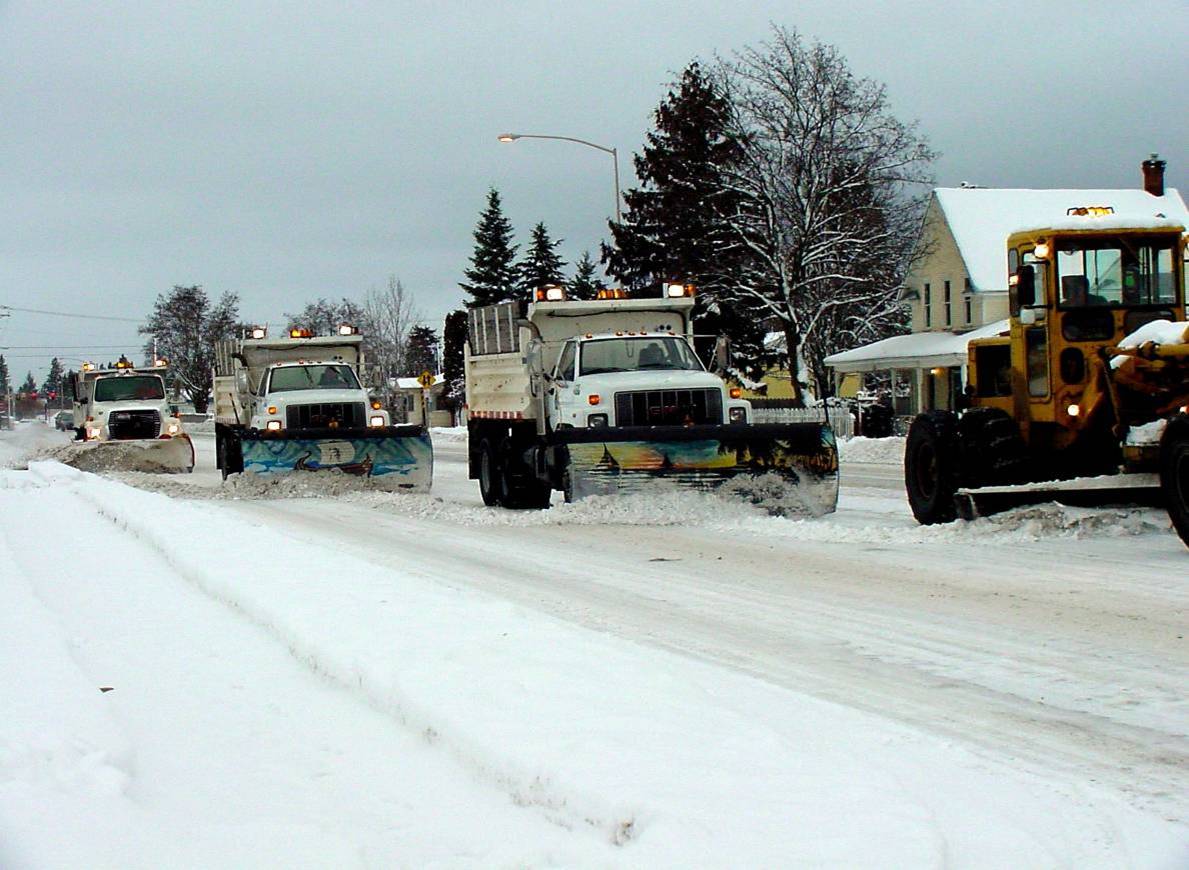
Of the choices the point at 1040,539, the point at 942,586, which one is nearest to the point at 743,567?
the point at 942,586

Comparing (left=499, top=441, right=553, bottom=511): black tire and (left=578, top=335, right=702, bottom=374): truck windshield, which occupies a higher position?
(left=578, top=335, right=702, bottom=374): truck windshield

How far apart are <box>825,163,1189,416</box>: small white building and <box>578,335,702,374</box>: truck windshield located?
98.2 feet

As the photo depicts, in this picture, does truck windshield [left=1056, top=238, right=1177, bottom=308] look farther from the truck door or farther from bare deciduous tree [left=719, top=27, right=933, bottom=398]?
bare deciduous tree [left=719, top=27, right=933, bottom=398]

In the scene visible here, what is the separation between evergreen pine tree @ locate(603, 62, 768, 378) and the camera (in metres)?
41.0

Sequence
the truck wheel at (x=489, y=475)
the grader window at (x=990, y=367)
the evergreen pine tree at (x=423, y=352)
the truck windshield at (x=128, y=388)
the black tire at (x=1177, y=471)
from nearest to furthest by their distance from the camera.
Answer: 1. the black tire at (x=1177, y=471)
2. the grader window at (x=990, y=367)
3. the truck wheel at (x=489, y=475)
4. the truck windshield at (x=128, y=388)
5. the evergreen pine tree at (x=423, y=352)

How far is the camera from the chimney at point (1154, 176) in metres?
51.4

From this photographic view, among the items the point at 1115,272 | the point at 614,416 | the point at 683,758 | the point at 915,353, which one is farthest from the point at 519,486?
the point at 915,353

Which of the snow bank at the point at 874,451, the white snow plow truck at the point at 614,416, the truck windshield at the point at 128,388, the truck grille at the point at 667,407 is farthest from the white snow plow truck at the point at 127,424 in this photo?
the truck grille at the point at 667,407

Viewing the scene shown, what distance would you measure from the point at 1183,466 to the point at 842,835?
7354 mm

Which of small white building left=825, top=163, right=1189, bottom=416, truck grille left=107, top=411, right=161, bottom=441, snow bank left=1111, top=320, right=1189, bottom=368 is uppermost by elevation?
small white building left=825, top=163, right=1189, bottom=416

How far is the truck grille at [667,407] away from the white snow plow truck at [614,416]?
0.01 m

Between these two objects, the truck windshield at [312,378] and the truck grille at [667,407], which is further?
the truck windshield at [312,378]

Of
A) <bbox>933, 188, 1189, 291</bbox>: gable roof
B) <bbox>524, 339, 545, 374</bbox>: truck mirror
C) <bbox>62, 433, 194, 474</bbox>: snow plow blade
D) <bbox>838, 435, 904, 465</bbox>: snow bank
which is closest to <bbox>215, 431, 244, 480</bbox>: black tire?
<bbox>62, 433, 194, 474</bbox>: snow plow blade

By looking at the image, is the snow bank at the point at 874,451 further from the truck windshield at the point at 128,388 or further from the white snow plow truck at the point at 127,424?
the truck windshield at the point at 128,388
